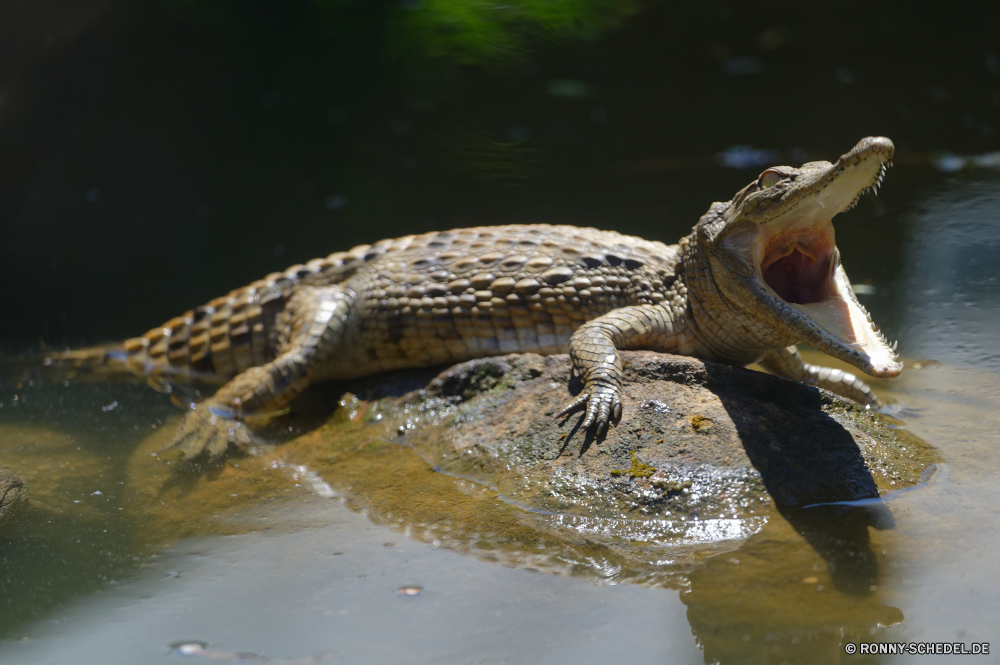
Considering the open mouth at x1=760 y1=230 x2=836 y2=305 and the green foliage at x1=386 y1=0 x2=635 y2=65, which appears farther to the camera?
the green foliage at x1=386 y1=0 x2=635 y2=65

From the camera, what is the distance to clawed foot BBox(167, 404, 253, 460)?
A: 3570 millimetres

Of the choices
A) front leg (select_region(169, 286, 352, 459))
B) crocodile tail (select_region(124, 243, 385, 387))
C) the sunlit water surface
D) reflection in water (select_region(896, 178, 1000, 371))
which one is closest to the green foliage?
reflection in water (select_region(896, 178, 1000, 371))

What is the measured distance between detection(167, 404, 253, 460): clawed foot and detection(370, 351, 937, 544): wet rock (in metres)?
0.93

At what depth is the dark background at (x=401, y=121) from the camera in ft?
20.7

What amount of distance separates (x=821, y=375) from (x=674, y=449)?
1517mm

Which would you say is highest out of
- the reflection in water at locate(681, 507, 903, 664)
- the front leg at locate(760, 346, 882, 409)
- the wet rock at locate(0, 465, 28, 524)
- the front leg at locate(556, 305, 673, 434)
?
the front leg at locate(556, 305, 673, 434)

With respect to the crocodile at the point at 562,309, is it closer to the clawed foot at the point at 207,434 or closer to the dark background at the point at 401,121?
the clawed foot at the point at 207,434

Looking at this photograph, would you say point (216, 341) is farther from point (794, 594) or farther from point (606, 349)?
point (794, 594)

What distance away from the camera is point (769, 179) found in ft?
9.80

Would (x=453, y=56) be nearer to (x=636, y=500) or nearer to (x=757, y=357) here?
(x=757, y=357)

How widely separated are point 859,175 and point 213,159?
669 centimetres

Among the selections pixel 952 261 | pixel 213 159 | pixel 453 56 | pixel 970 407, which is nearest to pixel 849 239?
pixel 952 261

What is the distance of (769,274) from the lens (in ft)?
10.9

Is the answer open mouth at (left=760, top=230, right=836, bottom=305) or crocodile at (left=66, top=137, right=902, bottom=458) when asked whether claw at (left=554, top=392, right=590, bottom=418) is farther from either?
open mouth at (left=760, top=230, right=836, bottom=305)
